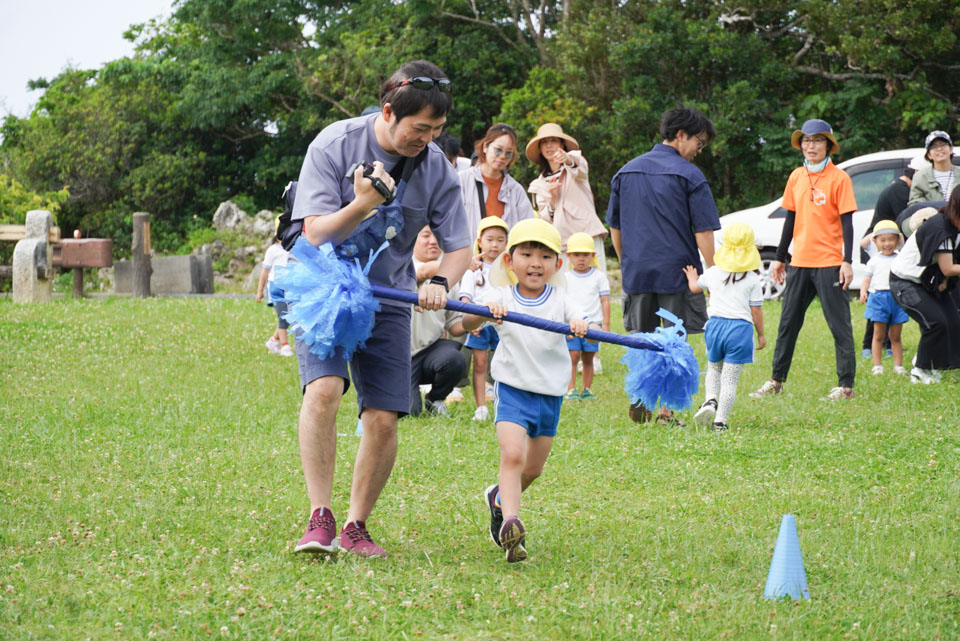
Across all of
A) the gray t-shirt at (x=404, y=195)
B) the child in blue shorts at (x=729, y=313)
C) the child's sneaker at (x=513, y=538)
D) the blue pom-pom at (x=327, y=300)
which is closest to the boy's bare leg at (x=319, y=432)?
the blue pom-pom at (x=327, y=300)

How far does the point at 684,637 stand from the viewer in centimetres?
385

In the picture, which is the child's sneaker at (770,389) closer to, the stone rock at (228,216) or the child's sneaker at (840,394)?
the child's sneaker at (840,394)

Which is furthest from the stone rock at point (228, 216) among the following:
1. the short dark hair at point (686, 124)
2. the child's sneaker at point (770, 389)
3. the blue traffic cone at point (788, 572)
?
the blue traffic cone at point (788, 572)

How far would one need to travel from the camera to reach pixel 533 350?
5.09 m

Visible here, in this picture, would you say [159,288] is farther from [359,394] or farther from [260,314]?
[359,394]

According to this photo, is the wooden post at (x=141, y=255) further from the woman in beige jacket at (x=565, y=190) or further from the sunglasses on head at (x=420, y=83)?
the sunglasses on head at (x=420, y=83)

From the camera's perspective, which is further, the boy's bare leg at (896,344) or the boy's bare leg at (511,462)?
the boy's bare leg at (896,344)

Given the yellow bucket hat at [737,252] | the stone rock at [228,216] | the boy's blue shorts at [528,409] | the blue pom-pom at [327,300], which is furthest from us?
the stone rock at [228,216]

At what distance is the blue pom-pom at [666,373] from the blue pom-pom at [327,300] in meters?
1.49

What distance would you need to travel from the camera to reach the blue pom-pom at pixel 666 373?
5281 millimetres

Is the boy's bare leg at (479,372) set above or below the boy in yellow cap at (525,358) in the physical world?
below

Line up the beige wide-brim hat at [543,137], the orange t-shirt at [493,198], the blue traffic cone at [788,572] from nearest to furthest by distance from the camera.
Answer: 1. the blue traffic cone at [788,572]
2. the orange t-shirt at [493,198]
3. the beige wide-brim hat at [543,137]

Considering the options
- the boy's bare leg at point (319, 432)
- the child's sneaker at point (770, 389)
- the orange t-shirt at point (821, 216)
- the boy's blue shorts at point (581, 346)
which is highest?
the orange t-shirt at point (821, 216)

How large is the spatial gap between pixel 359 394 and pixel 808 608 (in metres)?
2.01
